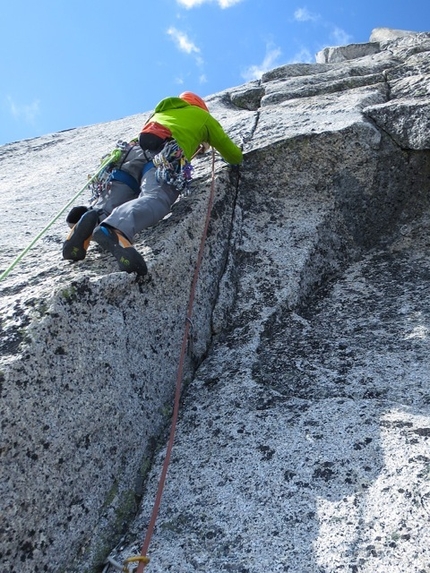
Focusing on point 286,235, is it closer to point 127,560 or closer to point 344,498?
point 344,498

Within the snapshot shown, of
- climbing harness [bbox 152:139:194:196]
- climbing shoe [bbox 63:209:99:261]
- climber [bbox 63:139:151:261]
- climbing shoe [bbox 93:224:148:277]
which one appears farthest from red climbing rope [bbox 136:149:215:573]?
climbing shoe [bbox 63:209:99:261]

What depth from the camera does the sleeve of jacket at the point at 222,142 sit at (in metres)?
4.84

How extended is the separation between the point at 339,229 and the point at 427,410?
7.77ft

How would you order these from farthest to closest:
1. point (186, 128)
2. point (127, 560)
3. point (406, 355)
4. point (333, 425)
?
point (186, 128)
point (406, 355)
point (333, 425)
point (127, 560)

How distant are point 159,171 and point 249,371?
1752 mm

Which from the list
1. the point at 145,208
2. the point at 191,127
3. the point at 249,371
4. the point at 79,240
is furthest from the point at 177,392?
the point at 191,127

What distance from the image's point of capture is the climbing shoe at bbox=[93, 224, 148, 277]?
3492mm

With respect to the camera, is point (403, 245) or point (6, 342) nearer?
point (6, 342)

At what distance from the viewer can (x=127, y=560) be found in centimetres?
259

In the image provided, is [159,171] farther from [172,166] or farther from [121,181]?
[121,181]

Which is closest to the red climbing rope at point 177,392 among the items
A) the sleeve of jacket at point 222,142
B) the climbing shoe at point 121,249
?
the sleeve of jacket at point 222,142

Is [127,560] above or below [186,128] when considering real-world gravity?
below

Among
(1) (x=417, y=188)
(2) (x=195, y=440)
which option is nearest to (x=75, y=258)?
(2) (x=195, y=440)

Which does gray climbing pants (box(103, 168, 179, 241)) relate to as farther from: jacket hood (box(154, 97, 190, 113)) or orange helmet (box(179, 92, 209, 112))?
orange helmet (box(179, 92, 209, 112))
